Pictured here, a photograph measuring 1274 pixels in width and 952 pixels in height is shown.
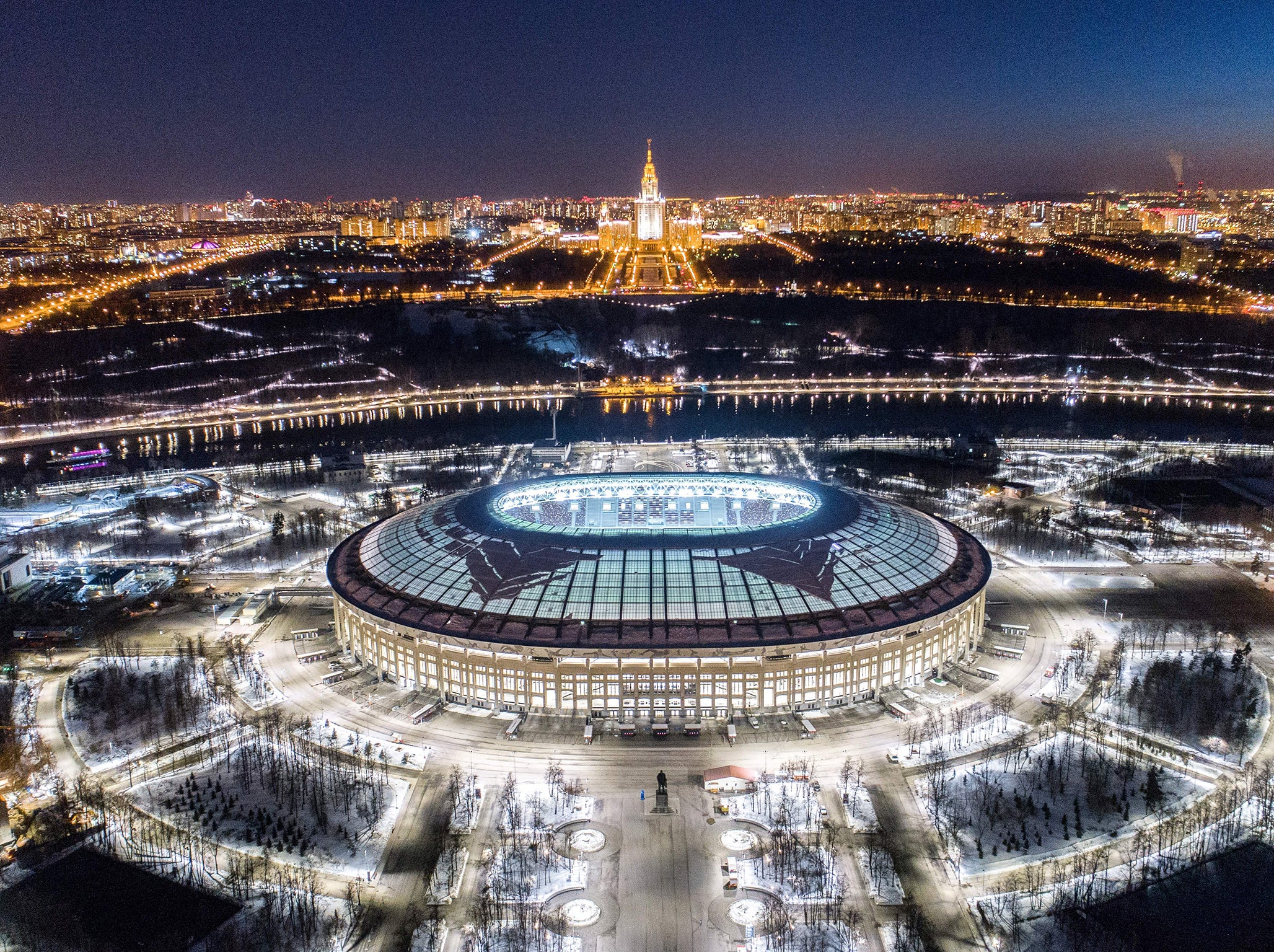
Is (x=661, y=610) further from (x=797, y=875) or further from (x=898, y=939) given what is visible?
(x=898, y=939)

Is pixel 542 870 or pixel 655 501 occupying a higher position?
pixel 655 501

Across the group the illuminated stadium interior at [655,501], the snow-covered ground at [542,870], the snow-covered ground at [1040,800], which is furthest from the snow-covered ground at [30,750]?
the snow-covered ground at [1040,800]

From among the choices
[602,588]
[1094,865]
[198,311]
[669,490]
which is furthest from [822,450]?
[198,311]

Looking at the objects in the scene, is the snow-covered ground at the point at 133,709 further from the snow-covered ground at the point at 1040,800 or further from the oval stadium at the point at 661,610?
the snow-covered ground at the point at 1040,800

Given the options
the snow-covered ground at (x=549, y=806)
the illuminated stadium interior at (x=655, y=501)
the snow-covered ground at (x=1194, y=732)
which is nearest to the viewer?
the snow-covered ground at (x=549, y=806)

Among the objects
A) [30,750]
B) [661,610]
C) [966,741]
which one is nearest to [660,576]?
[661,610]

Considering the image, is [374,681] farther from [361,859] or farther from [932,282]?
[932,282]
